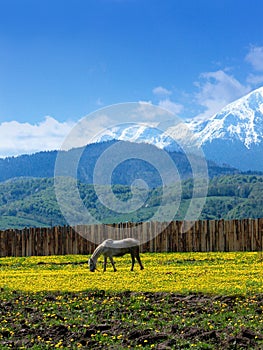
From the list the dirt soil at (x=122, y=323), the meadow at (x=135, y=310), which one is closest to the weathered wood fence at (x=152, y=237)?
the meadow at (x=135, y=310)

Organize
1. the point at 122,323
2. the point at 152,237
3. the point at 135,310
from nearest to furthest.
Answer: the point at 122,323
the point at 135,310
the point at 152,237

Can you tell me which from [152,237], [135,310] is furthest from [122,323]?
[152,237]

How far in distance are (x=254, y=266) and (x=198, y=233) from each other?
11.9 metres

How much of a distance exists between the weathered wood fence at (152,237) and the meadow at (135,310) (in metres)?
12.6

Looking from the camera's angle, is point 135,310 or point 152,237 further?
point 152,237

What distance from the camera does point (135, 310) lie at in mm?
14836

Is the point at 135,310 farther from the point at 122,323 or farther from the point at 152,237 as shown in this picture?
the point at 152,237

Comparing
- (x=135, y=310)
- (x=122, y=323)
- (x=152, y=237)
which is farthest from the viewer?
(x=152, y=237)

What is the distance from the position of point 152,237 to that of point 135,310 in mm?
23422

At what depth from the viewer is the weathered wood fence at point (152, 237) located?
3619 cm

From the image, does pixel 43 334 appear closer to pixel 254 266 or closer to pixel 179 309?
pixel 179 309

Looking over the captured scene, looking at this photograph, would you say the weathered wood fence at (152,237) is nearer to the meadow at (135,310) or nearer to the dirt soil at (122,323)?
the meadow at (135,310)

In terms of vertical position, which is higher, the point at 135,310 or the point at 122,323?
the point at 135,310

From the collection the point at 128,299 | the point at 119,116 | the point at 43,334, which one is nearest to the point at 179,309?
the point at 128,299
